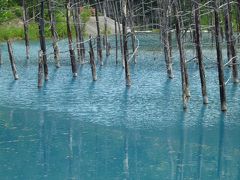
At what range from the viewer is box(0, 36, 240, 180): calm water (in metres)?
15.5

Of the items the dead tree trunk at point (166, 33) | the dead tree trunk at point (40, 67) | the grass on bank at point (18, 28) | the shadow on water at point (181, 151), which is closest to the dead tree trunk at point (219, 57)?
the shadow on water at point (181, 151)

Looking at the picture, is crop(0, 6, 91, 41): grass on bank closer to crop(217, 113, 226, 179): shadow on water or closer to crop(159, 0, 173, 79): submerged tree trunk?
crop(159, 0, 173, 79): submerged tree trunk

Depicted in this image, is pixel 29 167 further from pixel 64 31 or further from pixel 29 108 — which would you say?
pixel 64 31

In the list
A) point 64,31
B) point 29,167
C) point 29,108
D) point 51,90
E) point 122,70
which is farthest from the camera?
point 64,31

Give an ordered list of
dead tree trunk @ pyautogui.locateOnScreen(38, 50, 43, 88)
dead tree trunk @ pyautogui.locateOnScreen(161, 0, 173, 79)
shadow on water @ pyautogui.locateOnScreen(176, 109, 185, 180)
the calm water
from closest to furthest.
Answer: shadow on water @ pyautogui.locateOnScreen(176, 109, 185, 180)
the calm water
dead tree trunk @ pyautogui.locateOnScreen(161, 0, 173, 79)
dead tree trunk @ pyautogui.locateOnScreen(38, 50, 43, 88)

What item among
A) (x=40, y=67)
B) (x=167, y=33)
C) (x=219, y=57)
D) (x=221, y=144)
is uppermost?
(x=167, y=33)

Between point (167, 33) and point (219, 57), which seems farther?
point (167, 33)

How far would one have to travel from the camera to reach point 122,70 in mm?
36719

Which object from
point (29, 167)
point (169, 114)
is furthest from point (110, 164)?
point (169, 114)

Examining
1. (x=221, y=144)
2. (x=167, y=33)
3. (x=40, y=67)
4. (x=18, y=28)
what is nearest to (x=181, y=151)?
(x=221, y=144)

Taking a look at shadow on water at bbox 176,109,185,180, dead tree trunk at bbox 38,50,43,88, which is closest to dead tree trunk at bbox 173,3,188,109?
shadow on water at bbox 176,109,185,180

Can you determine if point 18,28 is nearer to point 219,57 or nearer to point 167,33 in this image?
point 167,33

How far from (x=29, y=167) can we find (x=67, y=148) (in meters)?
2.35

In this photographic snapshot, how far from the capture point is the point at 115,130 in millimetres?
20281
